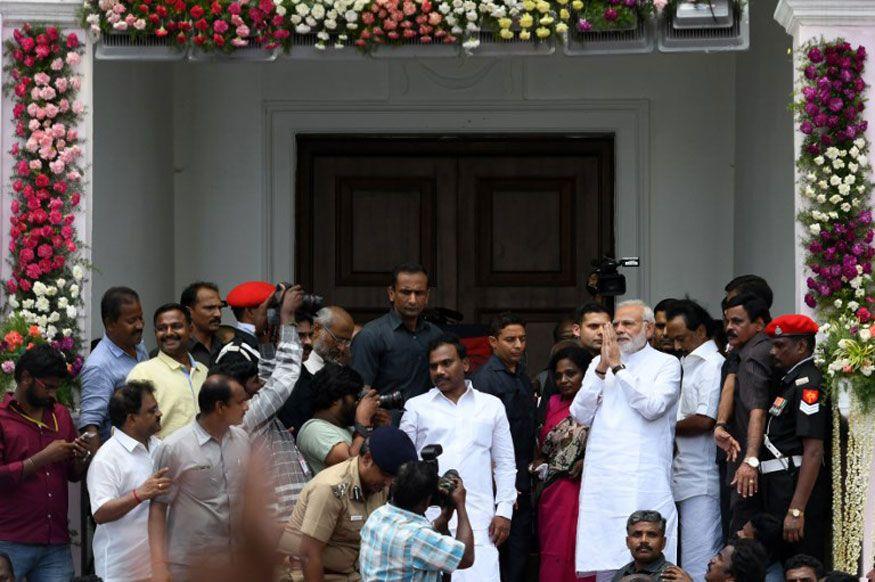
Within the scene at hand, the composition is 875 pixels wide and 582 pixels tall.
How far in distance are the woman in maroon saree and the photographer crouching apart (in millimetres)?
2616

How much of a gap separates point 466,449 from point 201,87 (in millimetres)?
5510

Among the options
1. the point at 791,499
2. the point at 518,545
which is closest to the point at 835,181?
the point at 791,499

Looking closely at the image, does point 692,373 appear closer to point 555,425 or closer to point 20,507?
point 555,425

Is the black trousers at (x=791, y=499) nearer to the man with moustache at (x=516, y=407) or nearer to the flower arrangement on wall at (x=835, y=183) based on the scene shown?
the flower arrangement on wall at (x=835, y=183)

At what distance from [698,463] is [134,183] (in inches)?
203

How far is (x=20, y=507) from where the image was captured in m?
9.62

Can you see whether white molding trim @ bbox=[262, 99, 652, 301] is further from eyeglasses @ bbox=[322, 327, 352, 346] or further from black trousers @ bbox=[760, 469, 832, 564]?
black trousers @ bbox=[760, 469, 832, 564]

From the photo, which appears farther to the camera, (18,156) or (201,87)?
(201,87)

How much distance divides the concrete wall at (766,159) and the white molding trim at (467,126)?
2.60 ft

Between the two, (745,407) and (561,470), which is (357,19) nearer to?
(561,470)

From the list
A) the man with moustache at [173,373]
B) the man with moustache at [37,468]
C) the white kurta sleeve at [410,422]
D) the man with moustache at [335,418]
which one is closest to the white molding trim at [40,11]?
the man with moustache at [173,373]

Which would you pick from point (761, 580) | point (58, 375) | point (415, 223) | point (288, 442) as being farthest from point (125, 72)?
point (761, 580)

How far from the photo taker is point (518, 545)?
10.4 metres

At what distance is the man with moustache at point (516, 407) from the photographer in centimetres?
1042
